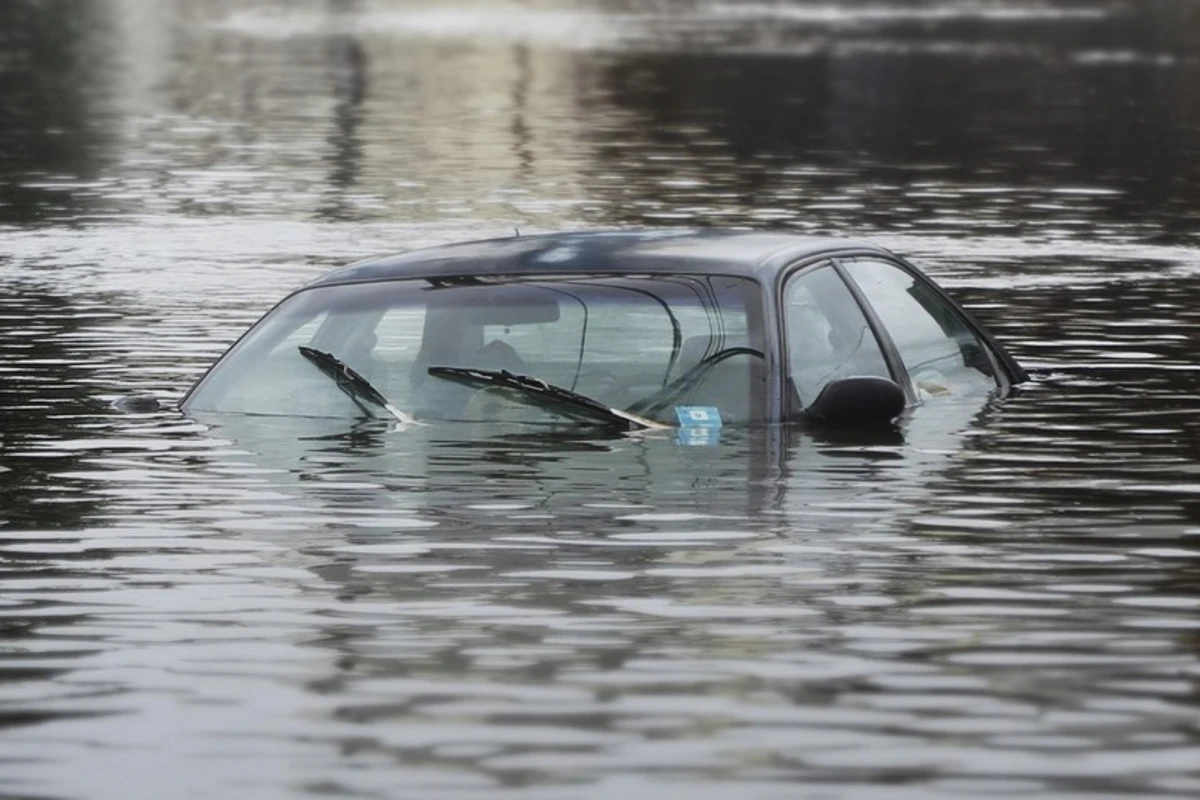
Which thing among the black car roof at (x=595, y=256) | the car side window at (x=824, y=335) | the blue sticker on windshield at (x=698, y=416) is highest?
the black car roof at (x=595, y=256)

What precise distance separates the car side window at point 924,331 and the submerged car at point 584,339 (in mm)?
329

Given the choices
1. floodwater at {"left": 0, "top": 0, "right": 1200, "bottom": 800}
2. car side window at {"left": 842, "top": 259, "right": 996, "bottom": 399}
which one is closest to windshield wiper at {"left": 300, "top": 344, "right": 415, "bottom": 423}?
floodwater at {"left": 0, "top": 0, "right": 1200, "bottom": 800}

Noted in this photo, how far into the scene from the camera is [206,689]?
883 cm

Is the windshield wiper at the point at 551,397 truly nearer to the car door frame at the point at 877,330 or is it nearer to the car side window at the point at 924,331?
the car door frame at the point at 877,330

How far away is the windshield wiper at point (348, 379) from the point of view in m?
13.7

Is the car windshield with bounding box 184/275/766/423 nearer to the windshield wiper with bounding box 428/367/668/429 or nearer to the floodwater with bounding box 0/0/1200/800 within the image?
the windshield wiper with bounding box 428/367/668/429

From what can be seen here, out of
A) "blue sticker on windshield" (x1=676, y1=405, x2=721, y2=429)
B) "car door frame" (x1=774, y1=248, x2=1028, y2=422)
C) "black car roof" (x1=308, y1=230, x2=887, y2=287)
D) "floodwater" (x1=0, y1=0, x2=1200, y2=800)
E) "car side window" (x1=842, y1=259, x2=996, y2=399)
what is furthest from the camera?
"car side window" (x1=842, y1=259, x2=996, y2=399)

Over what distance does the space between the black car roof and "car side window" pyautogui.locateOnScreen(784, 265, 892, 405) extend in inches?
4.3

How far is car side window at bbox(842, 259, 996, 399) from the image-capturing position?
571 inches

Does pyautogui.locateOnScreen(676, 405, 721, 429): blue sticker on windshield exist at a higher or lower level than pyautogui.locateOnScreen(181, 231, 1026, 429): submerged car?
lower

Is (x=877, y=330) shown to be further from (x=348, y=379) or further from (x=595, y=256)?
(x=348, y=379)

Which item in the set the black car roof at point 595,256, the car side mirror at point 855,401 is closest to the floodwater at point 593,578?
the car side mirror at point 855,401

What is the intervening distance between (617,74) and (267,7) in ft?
206

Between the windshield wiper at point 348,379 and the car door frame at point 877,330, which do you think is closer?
the car door frame at point 877,330
